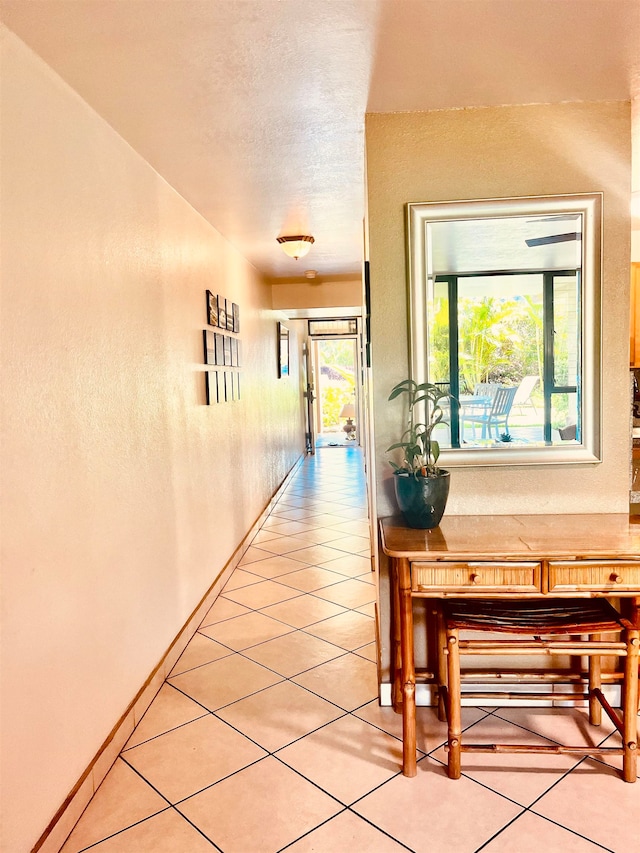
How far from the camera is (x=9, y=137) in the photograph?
166cm

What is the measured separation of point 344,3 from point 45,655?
6.37 feet

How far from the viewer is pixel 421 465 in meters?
2.40

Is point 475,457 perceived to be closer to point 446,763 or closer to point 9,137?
point 446,763

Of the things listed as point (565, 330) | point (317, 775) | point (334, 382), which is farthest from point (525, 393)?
point (334, 382)

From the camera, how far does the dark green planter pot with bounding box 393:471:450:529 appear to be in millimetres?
2230

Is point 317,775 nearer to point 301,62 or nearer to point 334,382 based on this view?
point 301,62

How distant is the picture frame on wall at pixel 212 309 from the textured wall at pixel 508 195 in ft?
5.31

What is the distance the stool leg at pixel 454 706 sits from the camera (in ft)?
6.69

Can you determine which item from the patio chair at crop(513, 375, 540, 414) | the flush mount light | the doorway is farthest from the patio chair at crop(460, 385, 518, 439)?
the doorway

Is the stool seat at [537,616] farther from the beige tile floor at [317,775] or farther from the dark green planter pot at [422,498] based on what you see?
the beige tile floor at [317,775]

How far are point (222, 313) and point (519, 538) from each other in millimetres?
2742

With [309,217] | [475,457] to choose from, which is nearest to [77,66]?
[475,457]

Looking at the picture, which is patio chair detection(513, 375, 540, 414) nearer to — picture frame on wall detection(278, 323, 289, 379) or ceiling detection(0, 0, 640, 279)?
ceiling detection(0, 0, 640, 279)

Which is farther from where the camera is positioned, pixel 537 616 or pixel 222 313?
pixel 222 313
